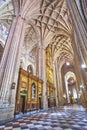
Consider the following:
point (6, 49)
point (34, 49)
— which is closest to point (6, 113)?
point (6, 49)

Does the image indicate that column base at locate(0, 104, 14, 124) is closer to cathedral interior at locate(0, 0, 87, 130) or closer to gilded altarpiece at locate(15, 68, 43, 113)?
cathedral interior at locate(0, 0, 87, 130)

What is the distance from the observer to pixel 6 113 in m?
5.40

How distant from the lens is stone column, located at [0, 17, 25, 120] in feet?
18.4

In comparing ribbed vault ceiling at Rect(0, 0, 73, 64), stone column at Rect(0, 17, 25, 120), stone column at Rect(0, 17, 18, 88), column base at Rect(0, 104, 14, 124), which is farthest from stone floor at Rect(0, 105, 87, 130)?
ribbed vault ceiling at Rect(0, 0, 73, 64)

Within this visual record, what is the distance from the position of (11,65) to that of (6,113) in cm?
336

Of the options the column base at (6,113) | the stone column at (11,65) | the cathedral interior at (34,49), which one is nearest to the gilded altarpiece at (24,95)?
the cathedral interior at (34,49)

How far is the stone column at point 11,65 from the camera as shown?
561cm

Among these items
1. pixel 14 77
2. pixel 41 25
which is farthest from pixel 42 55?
pixel 14 77

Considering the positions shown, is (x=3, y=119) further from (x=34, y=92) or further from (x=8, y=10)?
(x=8, y=10)

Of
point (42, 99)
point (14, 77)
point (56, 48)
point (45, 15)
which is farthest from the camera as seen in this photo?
point (56, 48)

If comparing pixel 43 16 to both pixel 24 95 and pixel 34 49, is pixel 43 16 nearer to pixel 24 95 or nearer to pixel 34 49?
pixel 34 49

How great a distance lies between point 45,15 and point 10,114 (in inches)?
594

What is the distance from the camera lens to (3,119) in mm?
5066

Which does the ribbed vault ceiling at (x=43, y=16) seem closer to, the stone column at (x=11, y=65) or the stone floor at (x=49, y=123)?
the stone column at (x=11, y=65)
